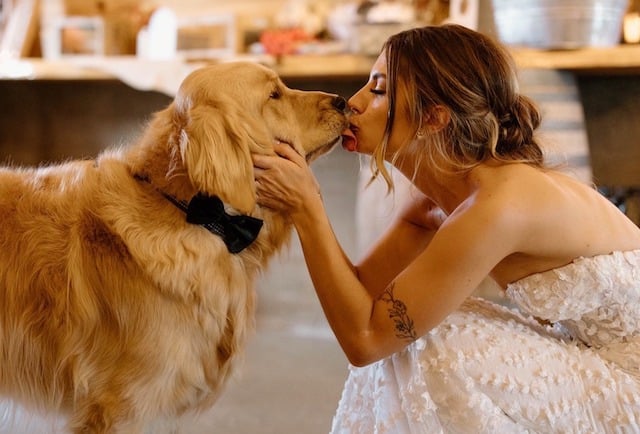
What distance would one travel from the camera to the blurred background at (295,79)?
91.9 inches

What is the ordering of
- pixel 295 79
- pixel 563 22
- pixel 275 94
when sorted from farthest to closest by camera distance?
pixel 295 79 < pixel 563 22 < pixel 275 94

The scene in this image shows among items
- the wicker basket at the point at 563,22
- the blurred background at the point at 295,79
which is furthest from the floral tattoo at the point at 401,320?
the wicker basket at the point at 563,22

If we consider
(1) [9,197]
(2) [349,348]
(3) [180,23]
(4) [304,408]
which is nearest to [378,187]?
(4) [304,408]

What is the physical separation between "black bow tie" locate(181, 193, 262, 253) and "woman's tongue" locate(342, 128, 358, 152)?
0.29 meters

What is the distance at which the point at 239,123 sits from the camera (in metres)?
1.21

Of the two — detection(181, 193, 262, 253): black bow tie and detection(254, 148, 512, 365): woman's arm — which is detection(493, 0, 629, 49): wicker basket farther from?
detection(181, 193, 262, 253): black bow tie

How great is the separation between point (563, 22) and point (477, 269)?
1416mm

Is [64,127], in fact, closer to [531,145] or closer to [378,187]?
[378,187]

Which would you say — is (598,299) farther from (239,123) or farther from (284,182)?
(239,123)

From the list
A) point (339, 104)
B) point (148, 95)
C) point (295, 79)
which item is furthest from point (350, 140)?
point (148, 95)

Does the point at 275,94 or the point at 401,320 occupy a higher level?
the point at 275,94

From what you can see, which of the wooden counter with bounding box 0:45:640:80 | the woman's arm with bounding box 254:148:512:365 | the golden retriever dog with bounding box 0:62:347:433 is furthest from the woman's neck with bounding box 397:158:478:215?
the wooden counter with bounding box 0:45:640:80

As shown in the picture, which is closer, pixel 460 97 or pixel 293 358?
pixel 460 97

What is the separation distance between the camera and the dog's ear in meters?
1.13
